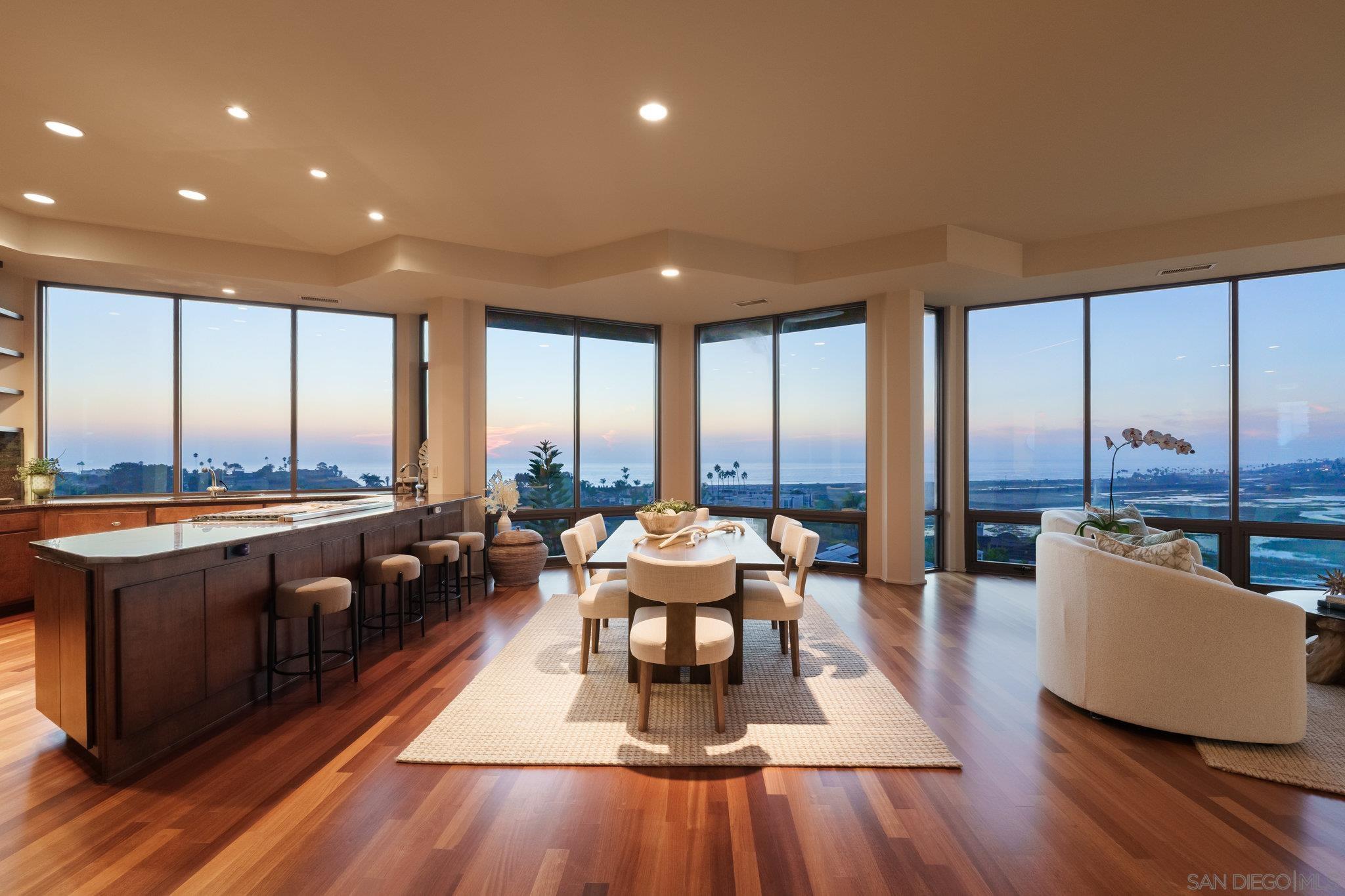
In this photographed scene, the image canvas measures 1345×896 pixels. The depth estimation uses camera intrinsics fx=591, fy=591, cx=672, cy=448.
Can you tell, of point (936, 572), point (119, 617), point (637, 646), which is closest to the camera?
point (119, 617)

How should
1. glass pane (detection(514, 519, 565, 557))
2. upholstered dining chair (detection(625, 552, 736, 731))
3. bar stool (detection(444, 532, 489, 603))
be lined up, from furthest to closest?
glass pane (detection(514, 519, 565, 557)) → bar stool (detection(444, 532, 489, 603)) → upholstered dining chair (detection(625, 552, 736, 731))

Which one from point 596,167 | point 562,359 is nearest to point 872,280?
point 596,167

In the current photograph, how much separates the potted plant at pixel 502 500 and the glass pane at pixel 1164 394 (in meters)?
5.98

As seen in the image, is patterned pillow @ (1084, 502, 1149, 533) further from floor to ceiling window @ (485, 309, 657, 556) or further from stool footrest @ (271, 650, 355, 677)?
stool footrest @ (271, 650, 355, 677)

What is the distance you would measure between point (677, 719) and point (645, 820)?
82 centimetres

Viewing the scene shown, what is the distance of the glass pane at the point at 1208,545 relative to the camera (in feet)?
18.4

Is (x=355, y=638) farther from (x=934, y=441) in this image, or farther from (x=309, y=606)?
(x=934, y=441)

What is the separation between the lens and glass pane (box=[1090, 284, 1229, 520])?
5.61 m

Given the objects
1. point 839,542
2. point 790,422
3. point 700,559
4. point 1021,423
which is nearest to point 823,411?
point 790,422

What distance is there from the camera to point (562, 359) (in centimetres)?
701

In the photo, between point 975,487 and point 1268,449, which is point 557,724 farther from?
point 1268,449

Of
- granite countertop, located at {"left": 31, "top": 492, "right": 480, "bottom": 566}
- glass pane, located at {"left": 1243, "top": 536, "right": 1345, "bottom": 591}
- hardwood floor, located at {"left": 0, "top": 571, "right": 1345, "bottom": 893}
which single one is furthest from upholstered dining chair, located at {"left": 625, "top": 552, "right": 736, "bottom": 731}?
glass pane, located at {"left": 1243, "top": 536, "right": 1345, "bottom": 591}

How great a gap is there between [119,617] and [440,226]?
373cm

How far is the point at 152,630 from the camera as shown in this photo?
2498 mm
